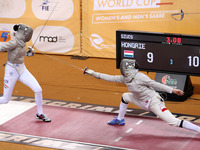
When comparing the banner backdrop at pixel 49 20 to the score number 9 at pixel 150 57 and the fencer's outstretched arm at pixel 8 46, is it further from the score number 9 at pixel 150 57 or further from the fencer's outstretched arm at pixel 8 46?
the fencer's outstretched arm at pixel 8 46

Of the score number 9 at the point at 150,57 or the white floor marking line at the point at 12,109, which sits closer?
the white floor marking line at the point at 12,109

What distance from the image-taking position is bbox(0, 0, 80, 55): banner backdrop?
10.5 meters

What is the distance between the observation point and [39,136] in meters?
6.13

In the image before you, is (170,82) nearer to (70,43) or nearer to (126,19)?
(126,19)

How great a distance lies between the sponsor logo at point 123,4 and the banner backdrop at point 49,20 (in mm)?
595

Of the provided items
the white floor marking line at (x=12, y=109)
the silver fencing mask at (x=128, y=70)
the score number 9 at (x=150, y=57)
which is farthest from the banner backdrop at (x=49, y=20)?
the silver fencing mask at (x=128, y=70)

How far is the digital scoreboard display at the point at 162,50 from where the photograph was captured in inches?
291

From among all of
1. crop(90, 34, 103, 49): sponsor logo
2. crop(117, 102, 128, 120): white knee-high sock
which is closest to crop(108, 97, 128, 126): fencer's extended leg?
crop(117, 102, 128, 120): white knee-high sock

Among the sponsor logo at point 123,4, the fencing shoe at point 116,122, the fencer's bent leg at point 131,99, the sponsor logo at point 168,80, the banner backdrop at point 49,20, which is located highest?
the sponsor logo at point 123,4

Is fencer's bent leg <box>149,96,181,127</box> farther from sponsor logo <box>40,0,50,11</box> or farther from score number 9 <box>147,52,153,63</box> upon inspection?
sponsor logo <box>40,0,50,11</box>

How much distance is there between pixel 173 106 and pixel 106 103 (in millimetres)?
1211

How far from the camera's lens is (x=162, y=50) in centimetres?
761

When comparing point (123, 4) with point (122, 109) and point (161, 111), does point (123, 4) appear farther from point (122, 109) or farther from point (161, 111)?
point (161, 111)

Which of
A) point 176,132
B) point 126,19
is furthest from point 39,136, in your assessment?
point 126,19
